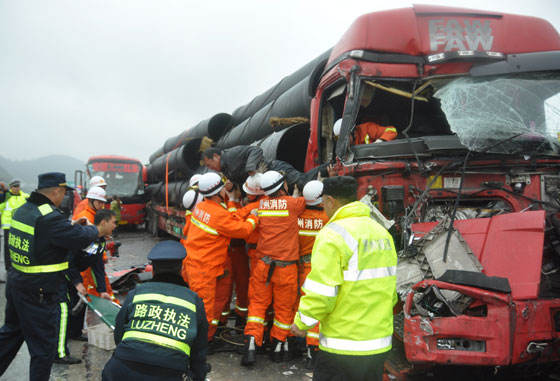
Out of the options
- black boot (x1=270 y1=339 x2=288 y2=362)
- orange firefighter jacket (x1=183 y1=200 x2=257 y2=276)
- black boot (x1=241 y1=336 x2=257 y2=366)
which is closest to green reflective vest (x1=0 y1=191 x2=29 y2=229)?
orange firefighter jacket (x1=183 y1=200 x2=257 y2=276)

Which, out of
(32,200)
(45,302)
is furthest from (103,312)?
(32,200)

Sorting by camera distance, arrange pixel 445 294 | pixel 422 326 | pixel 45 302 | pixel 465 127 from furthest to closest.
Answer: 1. pixel 465 127
2. pixel 45 302
3. pixel 445 294
4. pixel 422 326

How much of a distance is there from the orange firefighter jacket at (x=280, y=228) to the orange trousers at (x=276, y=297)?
125 mm

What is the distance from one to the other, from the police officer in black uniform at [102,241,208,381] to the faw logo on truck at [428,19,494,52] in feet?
10.3

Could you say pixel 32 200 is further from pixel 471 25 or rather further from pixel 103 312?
pixel 471 25

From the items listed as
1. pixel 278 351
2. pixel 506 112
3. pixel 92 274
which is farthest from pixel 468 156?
pixel 92 274

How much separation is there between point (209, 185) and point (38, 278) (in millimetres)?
1572

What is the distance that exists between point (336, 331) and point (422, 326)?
66cm

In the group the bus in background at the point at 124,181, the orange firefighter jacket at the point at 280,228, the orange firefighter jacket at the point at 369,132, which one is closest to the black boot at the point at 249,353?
the orange firefighter jacket at the point at 280,228

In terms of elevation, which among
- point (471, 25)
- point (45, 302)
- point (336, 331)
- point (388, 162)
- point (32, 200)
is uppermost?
point (471, 25)

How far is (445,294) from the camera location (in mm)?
2414

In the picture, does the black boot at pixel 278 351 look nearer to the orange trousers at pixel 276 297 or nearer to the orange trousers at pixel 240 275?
the orange trousers at pixel 276 297

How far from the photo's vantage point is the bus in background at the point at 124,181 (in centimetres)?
1355

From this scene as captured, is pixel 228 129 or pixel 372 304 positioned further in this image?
pixel 228 129
